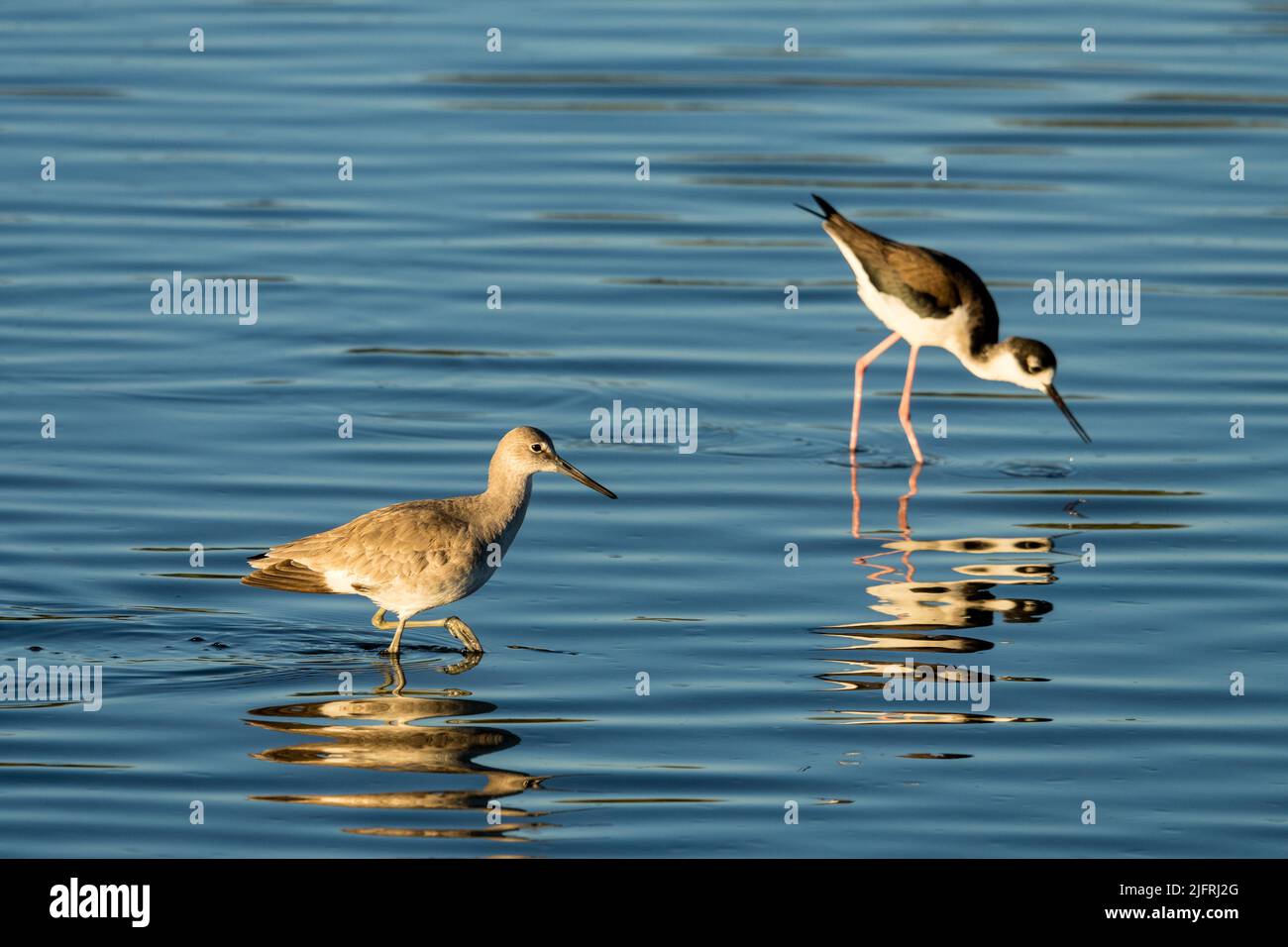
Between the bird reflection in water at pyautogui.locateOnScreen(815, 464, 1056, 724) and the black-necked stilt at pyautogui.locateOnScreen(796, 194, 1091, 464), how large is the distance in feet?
6.34

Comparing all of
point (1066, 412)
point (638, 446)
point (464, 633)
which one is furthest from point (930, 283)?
point (464, 633)

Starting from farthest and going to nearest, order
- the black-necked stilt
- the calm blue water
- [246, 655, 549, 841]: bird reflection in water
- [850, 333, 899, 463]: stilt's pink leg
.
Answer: the black-necked stilt < [850, 333, 899, 463]: stilt's pink leg < the calm blue water < [246, 655, 549, 841]: bird reflection in water

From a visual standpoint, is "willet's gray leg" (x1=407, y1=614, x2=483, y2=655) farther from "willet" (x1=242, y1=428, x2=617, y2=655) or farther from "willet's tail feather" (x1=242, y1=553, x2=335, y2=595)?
"willet's tail feather" (x1=242, y1=553, x2=335, y2=595)

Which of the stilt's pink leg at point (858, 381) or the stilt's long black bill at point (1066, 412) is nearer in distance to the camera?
the stilt's long black bill at point (1066, 412)

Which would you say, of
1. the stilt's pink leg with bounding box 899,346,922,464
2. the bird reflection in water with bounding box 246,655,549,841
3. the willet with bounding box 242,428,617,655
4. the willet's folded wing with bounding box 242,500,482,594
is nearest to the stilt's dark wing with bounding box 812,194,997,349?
the stilt's pink leg with bounding box 899,346,922,464

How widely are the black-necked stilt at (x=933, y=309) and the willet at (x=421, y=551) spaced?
4188mm

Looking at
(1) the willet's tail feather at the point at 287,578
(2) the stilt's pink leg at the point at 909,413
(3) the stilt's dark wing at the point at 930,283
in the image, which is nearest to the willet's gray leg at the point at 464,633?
(1) the willet's tail feather at the point at 287,578

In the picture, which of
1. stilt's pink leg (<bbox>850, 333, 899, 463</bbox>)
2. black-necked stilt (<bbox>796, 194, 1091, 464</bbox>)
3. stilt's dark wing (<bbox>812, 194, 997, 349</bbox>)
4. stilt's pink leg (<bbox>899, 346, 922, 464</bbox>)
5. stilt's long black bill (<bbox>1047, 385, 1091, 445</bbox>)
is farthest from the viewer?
stilt's dark wing (<bbox>812, 194, 997, 349</bbox>)

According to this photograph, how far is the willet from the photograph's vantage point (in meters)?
10.2

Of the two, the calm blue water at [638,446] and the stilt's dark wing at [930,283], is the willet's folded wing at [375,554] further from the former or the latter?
the stilt's dark wing at [930,283]

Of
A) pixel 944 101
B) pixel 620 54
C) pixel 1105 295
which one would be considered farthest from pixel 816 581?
pixel 620 54

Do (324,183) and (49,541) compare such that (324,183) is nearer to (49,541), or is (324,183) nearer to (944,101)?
(944,101)

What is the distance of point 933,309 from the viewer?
48.4 feet

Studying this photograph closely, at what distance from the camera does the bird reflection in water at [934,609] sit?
33.4 feet
